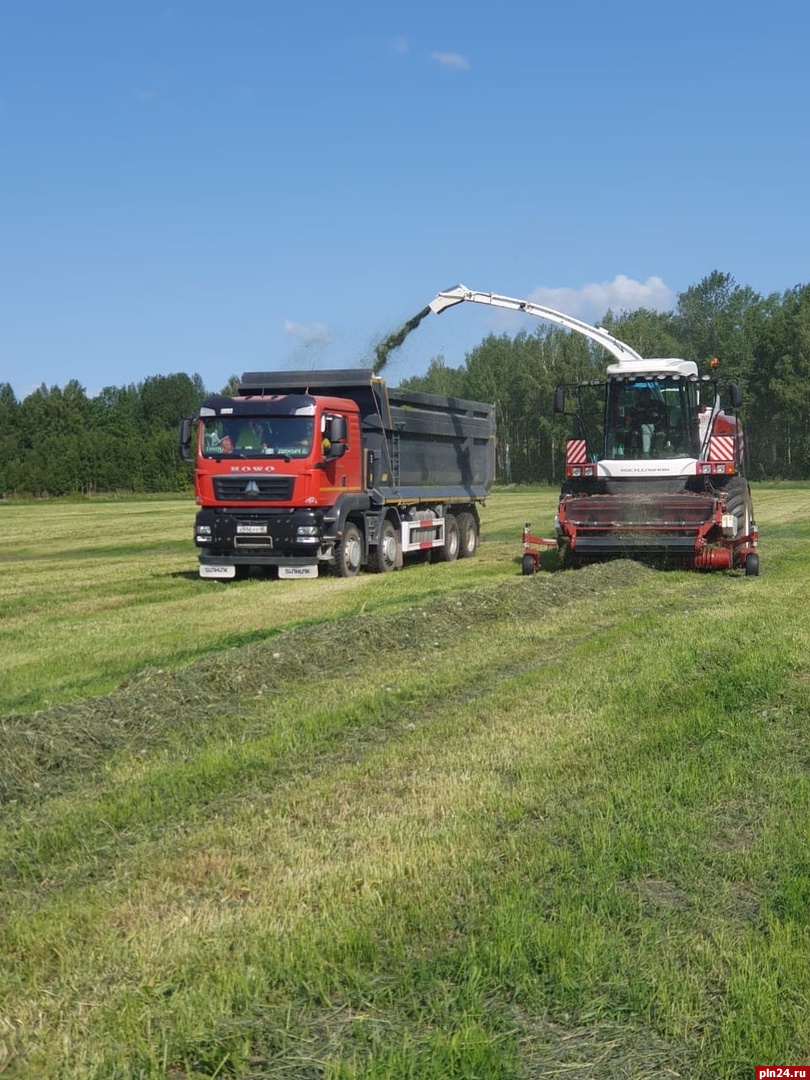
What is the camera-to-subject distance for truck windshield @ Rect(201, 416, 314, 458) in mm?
17641

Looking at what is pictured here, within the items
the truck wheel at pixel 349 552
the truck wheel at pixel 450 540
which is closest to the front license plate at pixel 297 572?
the truck wheel at pixel 349 552

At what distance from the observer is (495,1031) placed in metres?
3.52

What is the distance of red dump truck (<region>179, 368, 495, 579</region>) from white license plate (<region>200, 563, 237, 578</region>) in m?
0.02

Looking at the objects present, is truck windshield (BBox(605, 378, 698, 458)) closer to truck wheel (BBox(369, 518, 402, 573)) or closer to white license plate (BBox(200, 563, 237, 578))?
truck wheel (BBox(369, 518, 402, 573))

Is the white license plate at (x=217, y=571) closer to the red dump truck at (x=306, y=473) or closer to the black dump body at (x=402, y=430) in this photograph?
the red dump truck at (x=306, y=473)

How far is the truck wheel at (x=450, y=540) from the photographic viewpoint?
22375mm

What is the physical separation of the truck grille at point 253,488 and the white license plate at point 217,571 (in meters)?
1.03

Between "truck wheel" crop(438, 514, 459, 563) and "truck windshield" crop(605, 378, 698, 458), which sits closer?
"truck windshield" crop(605, 378, 698, 458)

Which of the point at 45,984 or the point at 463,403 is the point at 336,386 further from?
the point at 45,984

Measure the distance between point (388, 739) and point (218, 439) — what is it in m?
11.6

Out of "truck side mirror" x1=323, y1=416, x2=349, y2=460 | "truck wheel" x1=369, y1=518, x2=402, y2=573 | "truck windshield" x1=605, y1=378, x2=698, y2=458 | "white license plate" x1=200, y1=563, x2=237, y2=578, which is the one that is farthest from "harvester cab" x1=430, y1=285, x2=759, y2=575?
"white license plate" x1=200, y1=563, x2=237, y2=578

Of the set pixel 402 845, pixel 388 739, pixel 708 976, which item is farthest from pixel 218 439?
pixel 708 976

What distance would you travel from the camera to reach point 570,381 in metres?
77.9

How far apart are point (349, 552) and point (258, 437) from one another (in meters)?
2.27
